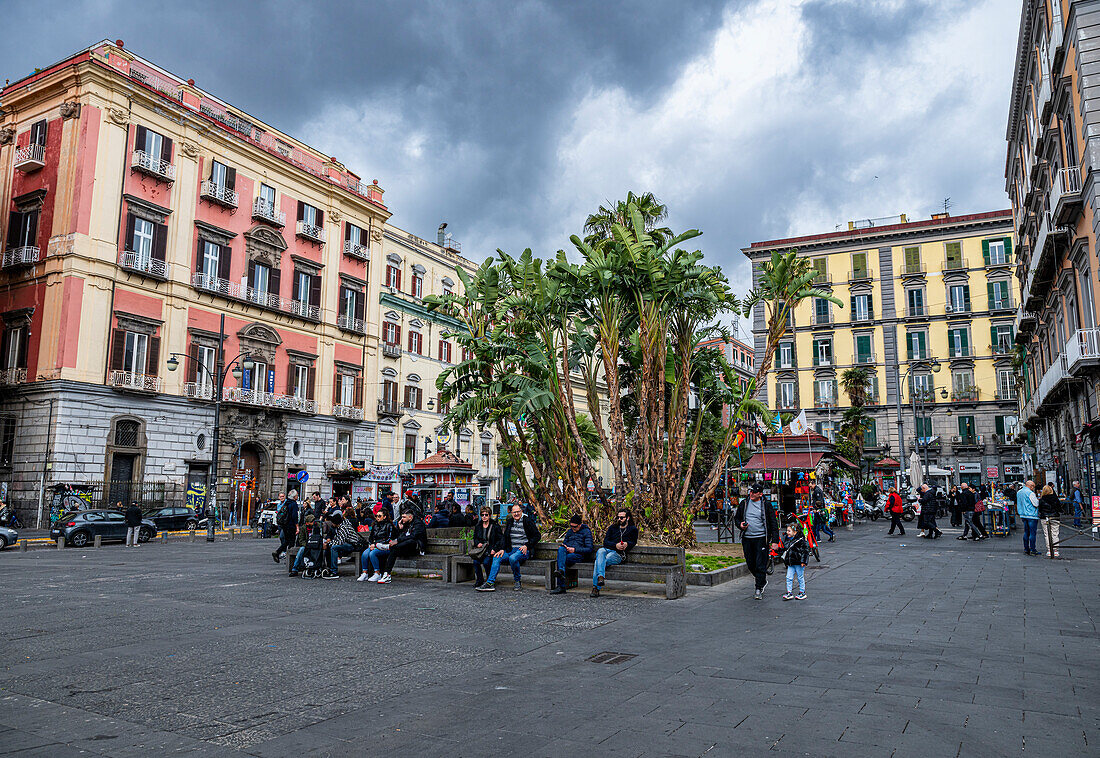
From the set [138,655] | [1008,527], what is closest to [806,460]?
[1008,527]

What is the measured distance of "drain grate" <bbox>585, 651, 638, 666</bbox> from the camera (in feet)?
24.2

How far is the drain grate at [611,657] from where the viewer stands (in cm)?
739

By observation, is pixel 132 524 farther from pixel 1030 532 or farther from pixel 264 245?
pixel 1030 532

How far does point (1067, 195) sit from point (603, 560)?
20299 mm

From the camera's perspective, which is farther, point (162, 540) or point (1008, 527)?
point (162, 540)

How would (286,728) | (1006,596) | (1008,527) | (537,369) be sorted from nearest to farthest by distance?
1. (286,728)
2. (1006,596)
3. (537,369)
4. (1008,527)

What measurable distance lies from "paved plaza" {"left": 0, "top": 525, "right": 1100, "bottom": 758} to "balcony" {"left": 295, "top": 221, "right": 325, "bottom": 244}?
104ft

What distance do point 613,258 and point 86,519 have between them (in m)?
20.6

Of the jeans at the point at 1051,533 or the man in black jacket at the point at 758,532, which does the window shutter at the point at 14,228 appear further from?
the jeans at the point at 1051,533

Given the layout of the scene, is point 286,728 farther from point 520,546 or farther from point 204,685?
point 520,546

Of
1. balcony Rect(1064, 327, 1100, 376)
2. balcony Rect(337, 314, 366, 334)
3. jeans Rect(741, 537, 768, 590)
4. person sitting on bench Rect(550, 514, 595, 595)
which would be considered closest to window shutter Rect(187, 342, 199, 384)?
balcony Rect(337, 314, 366, 334)

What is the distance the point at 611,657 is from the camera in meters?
7.57

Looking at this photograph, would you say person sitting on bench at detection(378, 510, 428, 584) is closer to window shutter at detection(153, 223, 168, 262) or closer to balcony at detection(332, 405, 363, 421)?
window shutter at detection(153, 223, 168, 262)

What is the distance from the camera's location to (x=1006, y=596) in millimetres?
11305
